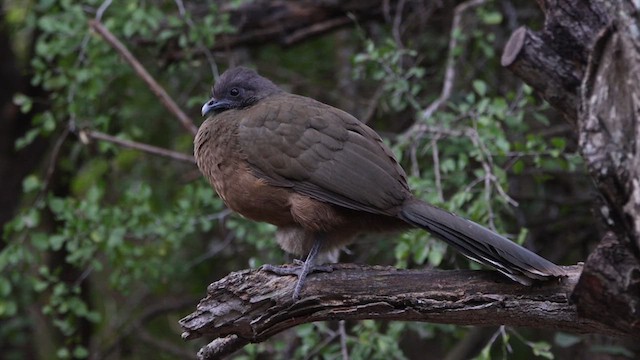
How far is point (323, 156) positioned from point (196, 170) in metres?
2.26

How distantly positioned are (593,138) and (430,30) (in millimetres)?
4098

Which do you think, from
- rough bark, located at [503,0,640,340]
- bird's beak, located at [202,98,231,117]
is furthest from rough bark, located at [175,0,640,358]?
bird's beak, located at [202,98,231,117]

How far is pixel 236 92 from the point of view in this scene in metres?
4.31

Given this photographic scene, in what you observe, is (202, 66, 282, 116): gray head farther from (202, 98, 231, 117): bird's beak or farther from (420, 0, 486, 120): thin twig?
(420, 0, 486, 120): thin twig

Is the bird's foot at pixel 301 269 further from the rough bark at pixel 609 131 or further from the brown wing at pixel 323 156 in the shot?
the rough bark at pixel 609 131

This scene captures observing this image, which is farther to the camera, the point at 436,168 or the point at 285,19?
the point at 285,19

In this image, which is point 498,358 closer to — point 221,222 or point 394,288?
point 221,222

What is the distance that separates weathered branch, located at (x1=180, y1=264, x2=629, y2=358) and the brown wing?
374mm

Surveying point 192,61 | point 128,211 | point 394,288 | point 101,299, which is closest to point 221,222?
point 128,211

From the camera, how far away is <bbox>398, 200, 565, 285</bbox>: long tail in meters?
2.88

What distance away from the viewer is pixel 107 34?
5105 mm

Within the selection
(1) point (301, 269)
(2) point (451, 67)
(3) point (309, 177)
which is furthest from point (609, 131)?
(2) point (451, 67)

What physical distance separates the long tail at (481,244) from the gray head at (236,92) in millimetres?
1151

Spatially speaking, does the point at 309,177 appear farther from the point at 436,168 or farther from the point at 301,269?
the point at 436,168
